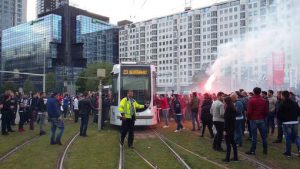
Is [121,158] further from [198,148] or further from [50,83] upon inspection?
[50,83]

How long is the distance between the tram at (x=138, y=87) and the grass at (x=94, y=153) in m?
2.64

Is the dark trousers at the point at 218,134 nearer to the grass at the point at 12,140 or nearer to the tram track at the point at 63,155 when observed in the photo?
the tram track at the point at 63,155

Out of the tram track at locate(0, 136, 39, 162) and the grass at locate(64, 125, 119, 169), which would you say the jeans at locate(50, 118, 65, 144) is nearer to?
the grass at locate(64, 125, 119, 169)

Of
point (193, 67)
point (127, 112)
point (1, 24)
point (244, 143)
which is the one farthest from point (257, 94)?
point (1, 24)

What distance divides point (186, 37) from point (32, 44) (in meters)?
57.2

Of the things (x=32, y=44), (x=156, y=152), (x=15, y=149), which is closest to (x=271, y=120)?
(x=156, y=152)

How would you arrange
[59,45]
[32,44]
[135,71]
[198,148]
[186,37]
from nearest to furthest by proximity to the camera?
[198,148]
[135,71]
[59,45]
[32,44]
[186,37]

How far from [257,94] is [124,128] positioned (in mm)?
4848

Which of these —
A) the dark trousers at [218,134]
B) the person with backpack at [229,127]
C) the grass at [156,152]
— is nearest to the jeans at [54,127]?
the grass at [156,152]

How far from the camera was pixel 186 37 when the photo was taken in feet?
426

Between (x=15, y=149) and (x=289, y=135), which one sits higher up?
(x=289, y=135)

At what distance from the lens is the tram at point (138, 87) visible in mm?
18031

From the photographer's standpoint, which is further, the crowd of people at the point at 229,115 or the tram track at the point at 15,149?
the tram track at the point at 15,149

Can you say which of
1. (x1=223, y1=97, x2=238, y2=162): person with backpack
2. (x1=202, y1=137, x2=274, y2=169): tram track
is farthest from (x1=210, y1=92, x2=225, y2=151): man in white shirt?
(x1=223, y1=97, x2=238, y2=162): person with backpack
